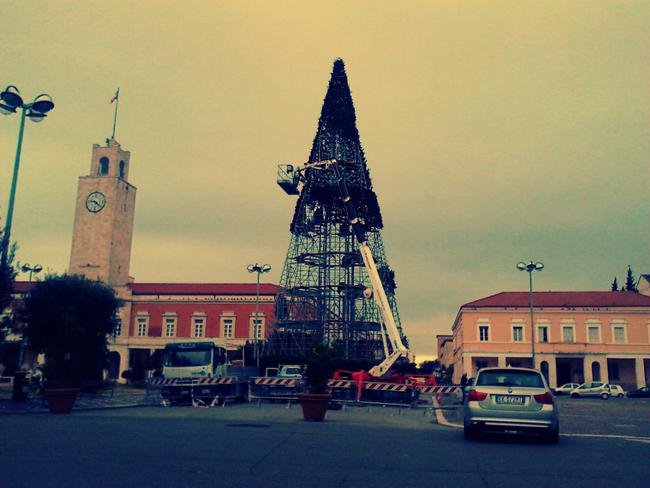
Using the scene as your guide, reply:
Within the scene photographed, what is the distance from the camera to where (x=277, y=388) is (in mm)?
30719

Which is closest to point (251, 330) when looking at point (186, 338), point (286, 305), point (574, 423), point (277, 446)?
point (186, 338)

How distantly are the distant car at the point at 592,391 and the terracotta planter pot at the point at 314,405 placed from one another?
39896 millimetres

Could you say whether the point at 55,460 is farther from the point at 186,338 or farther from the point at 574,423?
the point at 186,338

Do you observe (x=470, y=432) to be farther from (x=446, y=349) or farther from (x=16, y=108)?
(x=446, y=349)

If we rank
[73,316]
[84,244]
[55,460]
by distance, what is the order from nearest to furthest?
[55,460] → [73,316] → [84,244]

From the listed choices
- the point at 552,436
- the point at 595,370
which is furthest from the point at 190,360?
the point at 595,370

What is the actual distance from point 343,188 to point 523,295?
34.5 meters

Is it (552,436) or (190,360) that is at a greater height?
(190,360)

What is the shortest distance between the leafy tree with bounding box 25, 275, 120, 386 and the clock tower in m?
39.2

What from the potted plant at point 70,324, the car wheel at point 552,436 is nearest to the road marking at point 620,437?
the car wheel at point 552,436

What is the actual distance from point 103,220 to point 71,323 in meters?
47.9

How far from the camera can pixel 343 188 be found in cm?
4325

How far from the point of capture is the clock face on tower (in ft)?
276

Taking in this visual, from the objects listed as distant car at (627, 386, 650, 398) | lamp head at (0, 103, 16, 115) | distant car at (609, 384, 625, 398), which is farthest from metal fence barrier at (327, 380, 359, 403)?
distant car at (627, 386, 650, 398)
